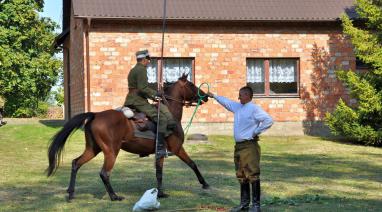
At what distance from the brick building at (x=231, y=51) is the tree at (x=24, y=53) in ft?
44.1

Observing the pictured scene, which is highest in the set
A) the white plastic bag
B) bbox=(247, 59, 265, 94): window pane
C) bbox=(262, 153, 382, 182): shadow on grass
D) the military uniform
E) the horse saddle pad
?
bbox=(247, 59, 265, 94): window pane

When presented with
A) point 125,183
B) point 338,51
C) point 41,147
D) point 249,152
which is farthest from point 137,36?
point 249,152

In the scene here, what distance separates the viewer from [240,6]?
22859 millimetres

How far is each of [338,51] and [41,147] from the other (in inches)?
448

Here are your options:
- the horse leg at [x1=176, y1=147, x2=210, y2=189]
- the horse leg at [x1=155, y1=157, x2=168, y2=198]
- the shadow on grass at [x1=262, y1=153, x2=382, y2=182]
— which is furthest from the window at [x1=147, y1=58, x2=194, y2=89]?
the horse leg at [x1=155, y1=157, x2=168, y2=198]

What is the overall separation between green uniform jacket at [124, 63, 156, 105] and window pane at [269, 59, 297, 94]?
13.4m

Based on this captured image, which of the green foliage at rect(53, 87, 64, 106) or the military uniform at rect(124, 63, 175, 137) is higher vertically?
the military uniform at rect(124, 63, 175, 137)

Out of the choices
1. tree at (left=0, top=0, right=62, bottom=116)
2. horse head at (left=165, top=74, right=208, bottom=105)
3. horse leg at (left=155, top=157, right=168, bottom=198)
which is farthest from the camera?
tree at (left=0, top=0, right=62, bottom=116)

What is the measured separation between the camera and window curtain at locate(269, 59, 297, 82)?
76.0ft

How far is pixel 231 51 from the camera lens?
888 inches

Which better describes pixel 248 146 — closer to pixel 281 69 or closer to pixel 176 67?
pixel 176 67

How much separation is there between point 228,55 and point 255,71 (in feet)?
4.27

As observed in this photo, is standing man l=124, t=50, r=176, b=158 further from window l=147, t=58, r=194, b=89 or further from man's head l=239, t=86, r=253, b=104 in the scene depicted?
window l=147, t=58, r=194, b=89

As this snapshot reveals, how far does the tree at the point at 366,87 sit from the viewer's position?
19.3m
